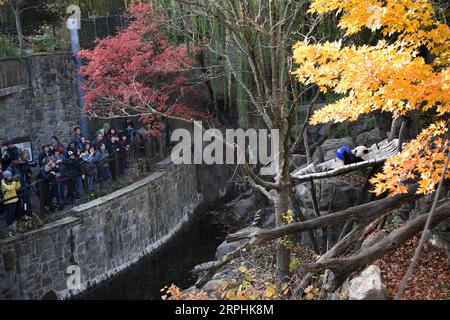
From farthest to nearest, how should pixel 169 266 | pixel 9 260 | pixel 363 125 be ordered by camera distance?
pixel 363 125 < pixel 169 266 < pixel 9 260

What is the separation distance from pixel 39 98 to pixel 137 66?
3201mm

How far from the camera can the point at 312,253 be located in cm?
1202

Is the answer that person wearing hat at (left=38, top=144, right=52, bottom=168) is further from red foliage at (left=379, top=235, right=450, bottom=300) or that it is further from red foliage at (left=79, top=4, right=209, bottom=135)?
red foliage at (left=379, top=235, right=450, bottom=300)

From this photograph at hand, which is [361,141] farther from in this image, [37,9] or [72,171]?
[37,9]

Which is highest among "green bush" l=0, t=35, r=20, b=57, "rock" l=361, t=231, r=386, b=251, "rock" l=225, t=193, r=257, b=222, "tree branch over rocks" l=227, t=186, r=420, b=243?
"green bush" l=0, t=35, r=20, b=57

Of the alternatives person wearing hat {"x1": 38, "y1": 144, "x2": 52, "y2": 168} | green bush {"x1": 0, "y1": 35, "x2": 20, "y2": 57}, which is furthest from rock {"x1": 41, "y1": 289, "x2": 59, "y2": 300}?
green bush {"x1": 0, "y1": 35, "x2": 20, "y2": 57}

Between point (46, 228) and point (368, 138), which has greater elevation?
point (368, 138)

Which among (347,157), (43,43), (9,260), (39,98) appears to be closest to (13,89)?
(39,98)

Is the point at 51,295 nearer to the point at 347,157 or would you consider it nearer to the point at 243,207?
the point at 347,157

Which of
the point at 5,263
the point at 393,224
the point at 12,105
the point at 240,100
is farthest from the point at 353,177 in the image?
the point at 12,105

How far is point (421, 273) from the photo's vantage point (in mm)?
9453

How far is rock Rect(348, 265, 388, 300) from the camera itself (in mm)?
7199

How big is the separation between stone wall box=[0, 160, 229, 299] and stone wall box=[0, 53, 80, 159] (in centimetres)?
322

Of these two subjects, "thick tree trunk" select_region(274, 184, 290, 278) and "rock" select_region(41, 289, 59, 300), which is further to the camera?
"rock" select_region(41, 289, 59, 300)
